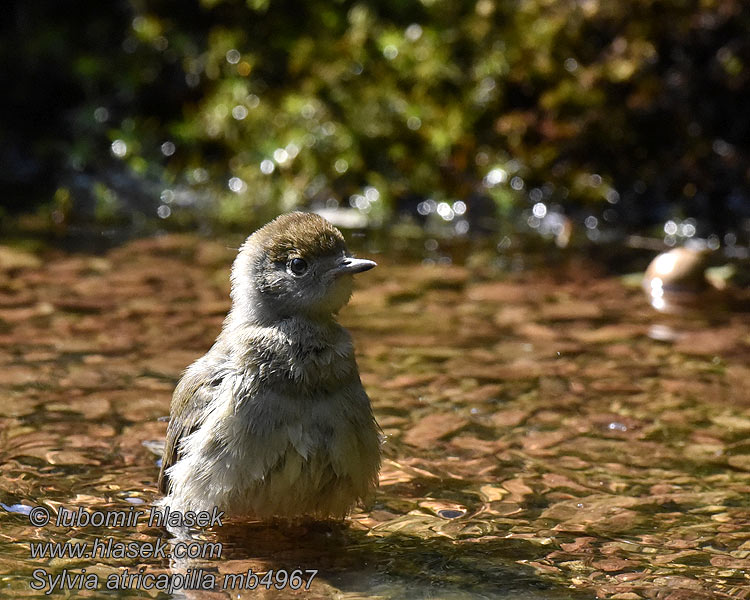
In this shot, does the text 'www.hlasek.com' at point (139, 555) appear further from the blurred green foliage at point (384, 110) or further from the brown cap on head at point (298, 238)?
the blurred green foliage at point (384, 110)

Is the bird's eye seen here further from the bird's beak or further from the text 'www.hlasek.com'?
the text 'www.hlasek.com'

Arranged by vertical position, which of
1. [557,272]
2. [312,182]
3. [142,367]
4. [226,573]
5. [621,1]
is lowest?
[226,573]

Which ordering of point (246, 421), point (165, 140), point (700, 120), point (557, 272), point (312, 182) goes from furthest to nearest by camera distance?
point (165, 140), point (312, 182), point (700, 120), point (557, 272), point (246, 421)

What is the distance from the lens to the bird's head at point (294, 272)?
14.7 ft

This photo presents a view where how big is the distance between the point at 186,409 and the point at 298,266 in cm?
77

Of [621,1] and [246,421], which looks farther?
[621,1]

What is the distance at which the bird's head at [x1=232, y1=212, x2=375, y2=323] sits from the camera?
448cm

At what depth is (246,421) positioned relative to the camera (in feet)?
13.3

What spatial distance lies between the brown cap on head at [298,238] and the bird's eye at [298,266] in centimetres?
4

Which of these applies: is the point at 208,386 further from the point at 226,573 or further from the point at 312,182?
the point at 312,182

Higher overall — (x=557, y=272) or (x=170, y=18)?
(x=170, y=18)

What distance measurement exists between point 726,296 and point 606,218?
1.97 meters

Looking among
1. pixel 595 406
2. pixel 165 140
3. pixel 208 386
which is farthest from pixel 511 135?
pixel 208 386

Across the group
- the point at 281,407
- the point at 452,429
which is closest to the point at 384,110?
the point at 452,429
